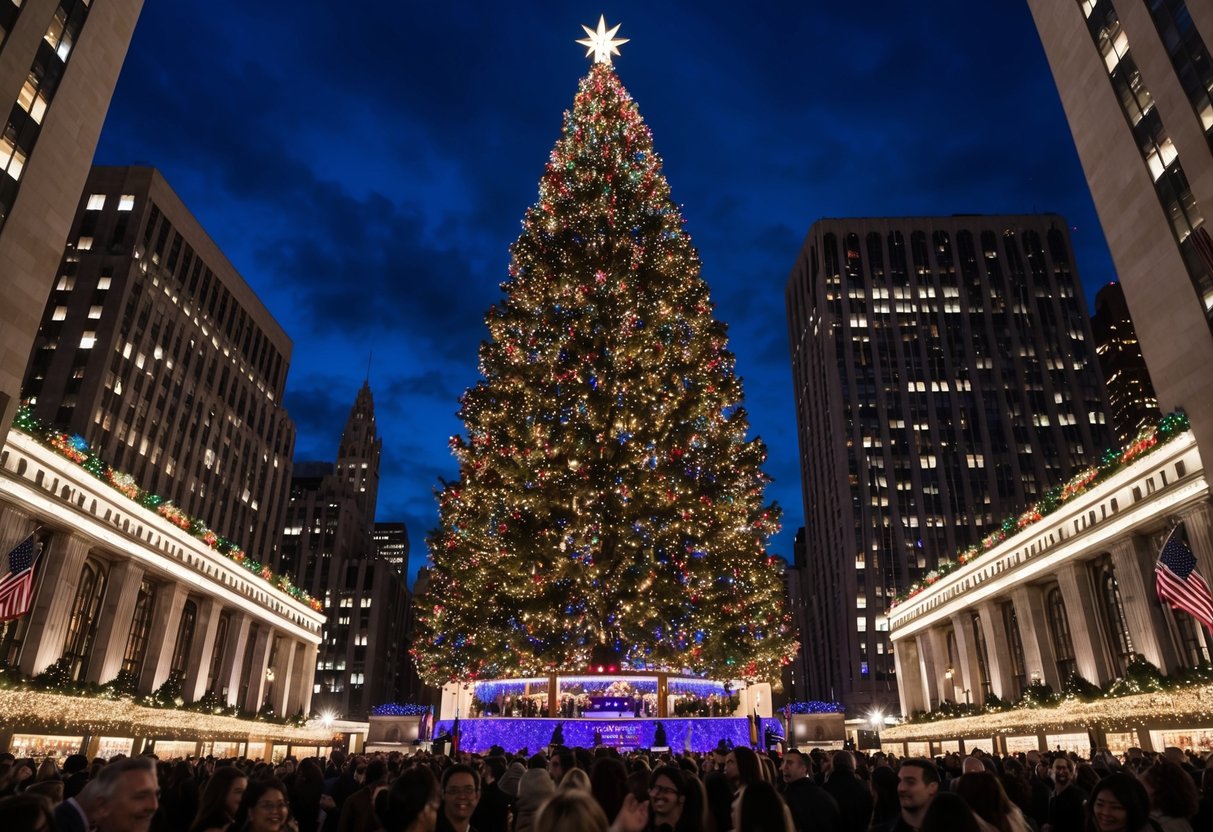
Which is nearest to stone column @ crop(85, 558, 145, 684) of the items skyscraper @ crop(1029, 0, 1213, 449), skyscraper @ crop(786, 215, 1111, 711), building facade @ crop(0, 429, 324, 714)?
building facade @ crop(0, 429, 324, 714)

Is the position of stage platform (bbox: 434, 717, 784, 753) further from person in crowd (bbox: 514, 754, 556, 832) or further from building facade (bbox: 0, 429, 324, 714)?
building facade (bbox: 0, 429, 324, 714)

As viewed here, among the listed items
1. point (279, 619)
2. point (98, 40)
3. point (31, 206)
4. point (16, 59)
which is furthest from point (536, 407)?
point (279, 619)

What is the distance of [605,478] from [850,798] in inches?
728

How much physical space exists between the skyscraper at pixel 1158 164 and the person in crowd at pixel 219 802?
30.9 metres

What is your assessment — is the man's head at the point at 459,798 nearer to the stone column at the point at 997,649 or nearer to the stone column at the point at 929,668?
the stone column at the point at 997,649

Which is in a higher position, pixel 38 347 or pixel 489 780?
pixel 38 347

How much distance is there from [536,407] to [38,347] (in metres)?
61.0

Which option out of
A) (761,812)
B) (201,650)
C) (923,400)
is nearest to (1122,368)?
(923,400)

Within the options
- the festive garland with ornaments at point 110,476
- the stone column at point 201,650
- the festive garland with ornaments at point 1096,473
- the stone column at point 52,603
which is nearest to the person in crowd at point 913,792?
the festive garland with ornaments at point 1096,473

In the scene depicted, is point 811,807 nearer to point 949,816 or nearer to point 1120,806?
point 1120,806

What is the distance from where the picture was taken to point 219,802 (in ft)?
19.9

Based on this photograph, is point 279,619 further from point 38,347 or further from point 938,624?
point 938,624

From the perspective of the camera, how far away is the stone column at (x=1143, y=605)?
30.0 meters

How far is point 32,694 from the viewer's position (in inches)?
1043
